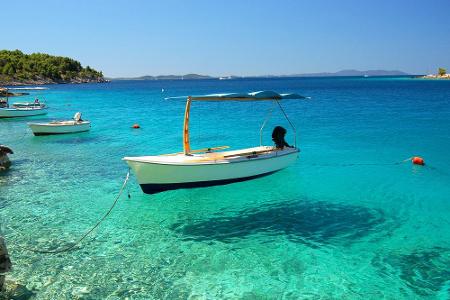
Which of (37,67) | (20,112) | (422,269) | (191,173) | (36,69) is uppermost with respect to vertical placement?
(37,67)

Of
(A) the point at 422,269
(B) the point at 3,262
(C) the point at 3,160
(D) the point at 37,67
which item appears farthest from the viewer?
(D) the point at 37,67

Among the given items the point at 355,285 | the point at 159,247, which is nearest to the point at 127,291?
the point at 159,247

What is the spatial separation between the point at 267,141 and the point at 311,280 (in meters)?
19.9

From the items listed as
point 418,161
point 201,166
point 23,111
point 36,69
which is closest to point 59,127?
point 23,111

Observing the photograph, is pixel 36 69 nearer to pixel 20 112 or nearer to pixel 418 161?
pixel 20 112

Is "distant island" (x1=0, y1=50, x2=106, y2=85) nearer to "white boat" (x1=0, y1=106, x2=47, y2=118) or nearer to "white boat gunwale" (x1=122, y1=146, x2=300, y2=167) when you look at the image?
"white boat" (x1=0, y1=106, x2=47, y2=118)

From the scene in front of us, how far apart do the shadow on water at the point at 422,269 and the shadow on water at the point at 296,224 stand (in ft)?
4.95

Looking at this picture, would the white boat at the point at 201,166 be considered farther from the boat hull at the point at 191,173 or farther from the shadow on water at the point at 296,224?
the shadow on water at the point at 296,224

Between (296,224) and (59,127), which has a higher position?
(59,127)

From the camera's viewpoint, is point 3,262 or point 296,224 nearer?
point 3,262

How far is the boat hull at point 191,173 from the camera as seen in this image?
12.9 m

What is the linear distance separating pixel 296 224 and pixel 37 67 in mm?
165643

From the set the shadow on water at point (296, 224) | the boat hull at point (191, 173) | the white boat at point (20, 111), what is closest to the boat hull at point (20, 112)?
the white boat at point (20, 111)

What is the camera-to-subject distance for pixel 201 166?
13336 millimetres
